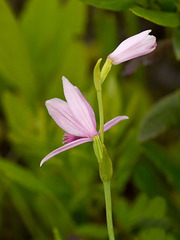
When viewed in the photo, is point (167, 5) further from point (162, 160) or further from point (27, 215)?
point (27, 215)

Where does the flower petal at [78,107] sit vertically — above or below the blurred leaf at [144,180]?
above

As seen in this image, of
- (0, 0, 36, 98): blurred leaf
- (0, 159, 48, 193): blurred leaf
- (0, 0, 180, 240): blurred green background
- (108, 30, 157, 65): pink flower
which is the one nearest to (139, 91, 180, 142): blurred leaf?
(0, 0, 180, 240): blurred green background

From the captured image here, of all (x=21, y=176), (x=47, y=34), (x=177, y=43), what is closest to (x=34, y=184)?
(x=21, y=176)

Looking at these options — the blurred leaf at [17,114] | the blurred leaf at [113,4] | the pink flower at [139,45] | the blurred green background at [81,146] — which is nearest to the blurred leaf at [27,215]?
the blurred green background at [81,146]

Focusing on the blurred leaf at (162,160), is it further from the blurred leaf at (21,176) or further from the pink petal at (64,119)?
the pink petal at (64,119)

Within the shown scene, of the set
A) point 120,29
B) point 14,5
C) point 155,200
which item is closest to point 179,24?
point 155,200

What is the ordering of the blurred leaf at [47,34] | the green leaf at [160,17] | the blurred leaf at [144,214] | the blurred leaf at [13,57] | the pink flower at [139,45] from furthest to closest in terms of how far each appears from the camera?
the blurred leaf at [47,34], the blurred leaf at [13,57], the blurred leaf at [144,214], the green leaf at [160,17], the pink flower at [139,45]

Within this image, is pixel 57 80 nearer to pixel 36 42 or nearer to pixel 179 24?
pixel 36 42
